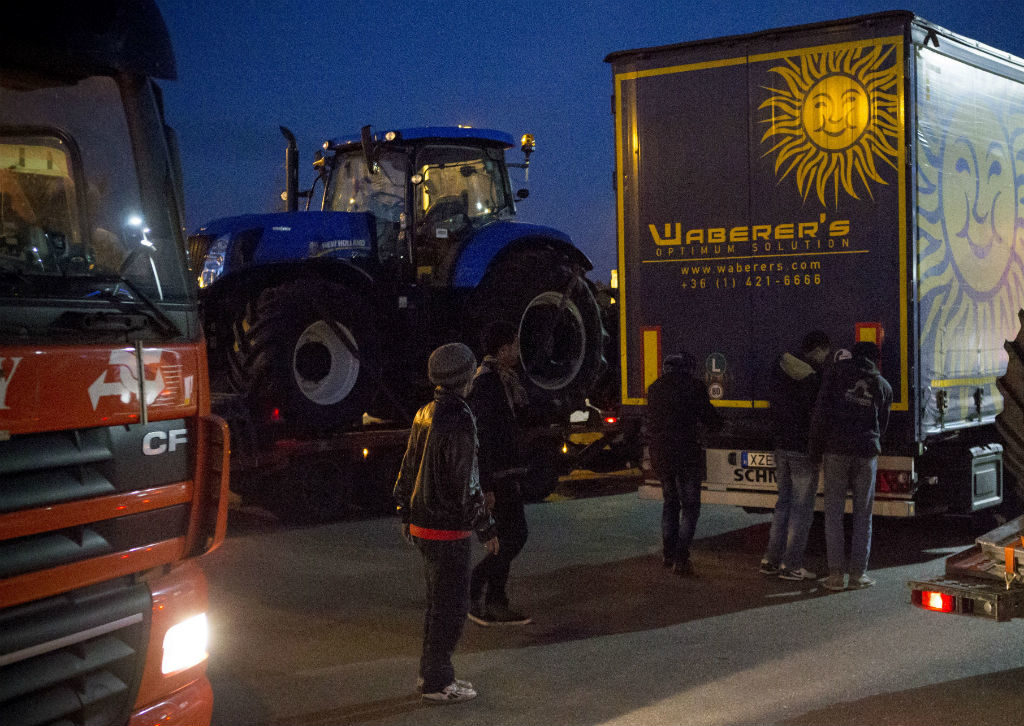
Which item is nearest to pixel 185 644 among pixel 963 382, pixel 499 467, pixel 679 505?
pixel 499 467

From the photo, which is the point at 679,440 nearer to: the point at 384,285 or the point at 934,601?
the point at 934,601

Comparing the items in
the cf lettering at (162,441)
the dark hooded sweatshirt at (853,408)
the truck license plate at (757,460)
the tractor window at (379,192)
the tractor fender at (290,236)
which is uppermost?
the tractor window at (379,192)

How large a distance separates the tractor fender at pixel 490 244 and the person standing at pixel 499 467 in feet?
14.5

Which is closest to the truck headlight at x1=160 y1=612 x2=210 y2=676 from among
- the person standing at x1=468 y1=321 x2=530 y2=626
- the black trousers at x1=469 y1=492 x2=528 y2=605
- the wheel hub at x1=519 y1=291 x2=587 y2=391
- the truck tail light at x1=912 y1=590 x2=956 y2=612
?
the person standing at x1=468 y1=321 x2=530 y2=626

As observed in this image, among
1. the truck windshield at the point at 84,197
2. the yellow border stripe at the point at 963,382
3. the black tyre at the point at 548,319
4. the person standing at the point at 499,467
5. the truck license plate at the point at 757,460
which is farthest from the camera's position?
the black tyre at the point at 548,319

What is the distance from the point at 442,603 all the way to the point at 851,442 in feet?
11.6

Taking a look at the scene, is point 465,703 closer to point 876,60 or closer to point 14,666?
point 14,666

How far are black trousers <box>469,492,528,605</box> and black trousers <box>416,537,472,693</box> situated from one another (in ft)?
4.28

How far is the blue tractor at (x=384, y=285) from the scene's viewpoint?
10.4 metres

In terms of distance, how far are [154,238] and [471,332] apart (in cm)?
759

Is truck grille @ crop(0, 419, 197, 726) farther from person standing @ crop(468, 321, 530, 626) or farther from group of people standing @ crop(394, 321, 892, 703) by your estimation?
person standing @ crop(468, 321, 530, 626)

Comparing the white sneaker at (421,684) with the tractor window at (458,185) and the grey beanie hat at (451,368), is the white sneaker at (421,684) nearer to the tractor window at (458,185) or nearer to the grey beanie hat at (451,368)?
the grey beanie hat at (451,368)

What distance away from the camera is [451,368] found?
5488 millimetres

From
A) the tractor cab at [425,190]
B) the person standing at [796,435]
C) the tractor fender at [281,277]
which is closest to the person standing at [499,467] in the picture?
the person standing at [796,435]
